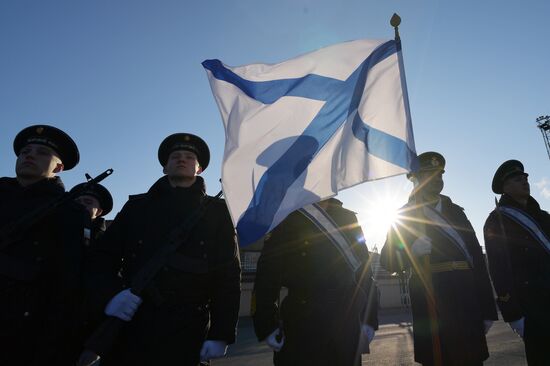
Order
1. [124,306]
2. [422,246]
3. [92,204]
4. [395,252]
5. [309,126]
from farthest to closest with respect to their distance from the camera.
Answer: [92,204]
[395,252]
[422,246]
[309,126]
[124,306]

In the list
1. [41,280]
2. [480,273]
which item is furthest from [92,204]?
[480,273]

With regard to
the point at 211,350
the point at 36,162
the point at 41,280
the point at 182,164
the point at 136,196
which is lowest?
the point at 211,350

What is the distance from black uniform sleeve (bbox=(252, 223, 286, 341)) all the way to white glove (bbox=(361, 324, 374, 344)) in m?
0.77

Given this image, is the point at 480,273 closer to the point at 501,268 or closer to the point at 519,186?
the point at 501,268

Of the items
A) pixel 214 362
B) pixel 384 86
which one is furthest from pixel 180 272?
pixel 214 362

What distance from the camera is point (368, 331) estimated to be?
343 centimetres

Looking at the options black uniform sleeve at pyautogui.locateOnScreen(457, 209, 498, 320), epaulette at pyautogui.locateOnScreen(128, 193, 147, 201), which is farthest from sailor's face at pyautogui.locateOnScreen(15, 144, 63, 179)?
black uniform sleeve at pyautogui.locateOnScreen(457, 209, 498, 320)

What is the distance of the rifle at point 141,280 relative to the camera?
2712 mm

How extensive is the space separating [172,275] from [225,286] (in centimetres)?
44

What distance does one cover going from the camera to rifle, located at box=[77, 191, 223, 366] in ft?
8.90

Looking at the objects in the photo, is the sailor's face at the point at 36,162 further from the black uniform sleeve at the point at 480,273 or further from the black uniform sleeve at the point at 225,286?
the black uniform sleeve at the point at 480,273

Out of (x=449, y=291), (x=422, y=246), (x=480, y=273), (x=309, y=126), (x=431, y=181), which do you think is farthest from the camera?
(x=431, y=181)

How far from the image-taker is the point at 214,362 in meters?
9.95

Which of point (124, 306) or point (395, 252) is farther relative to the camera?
point (395, 252)
